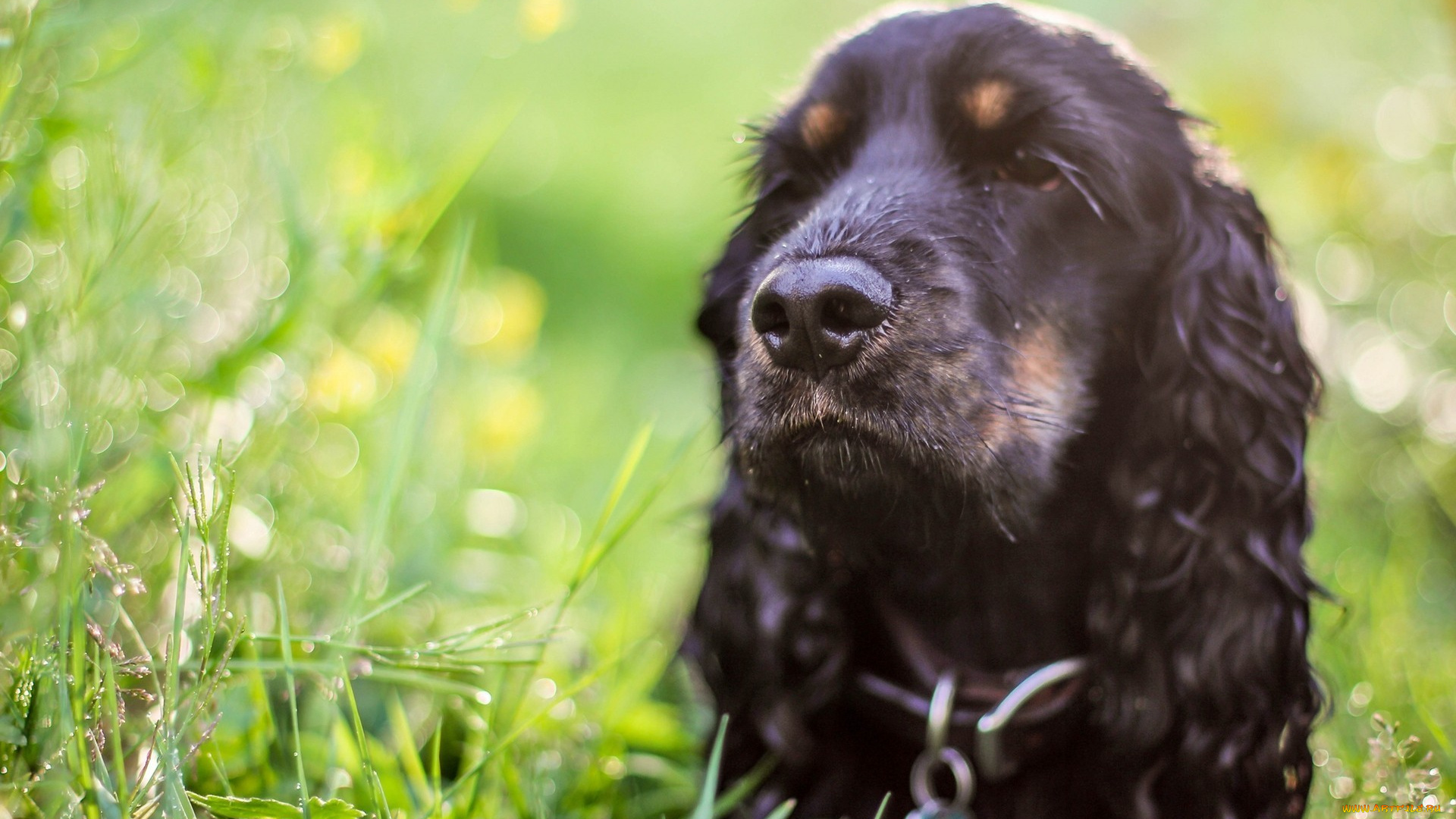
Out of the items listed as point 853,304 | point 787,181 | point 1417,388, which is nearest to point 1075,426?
point 853,304

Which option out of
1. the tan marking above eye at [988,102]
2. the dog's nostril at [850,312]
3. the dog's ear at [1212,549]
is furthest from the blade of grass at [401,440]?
the dog's ear at [1212,549]

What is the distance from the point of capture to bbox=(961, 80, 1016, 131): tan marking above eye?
5.68 ft

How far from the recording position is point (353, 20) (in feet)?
7.15

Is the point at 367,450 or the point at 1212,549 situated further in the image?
the point at 367,450

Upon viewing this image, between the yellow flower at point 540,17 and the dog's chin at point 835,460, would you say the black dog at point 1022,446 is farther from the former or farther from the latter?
the yellow flower at point 540,17

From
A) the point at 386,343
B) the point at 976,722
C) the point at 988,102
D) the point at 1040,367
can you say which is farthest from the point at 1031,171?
the point at 386,343

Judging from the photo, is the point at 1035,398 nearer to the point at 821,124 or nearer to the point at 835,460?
the point at 835,460

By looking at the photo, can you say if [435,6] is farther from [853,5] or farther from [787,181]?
[787,181]

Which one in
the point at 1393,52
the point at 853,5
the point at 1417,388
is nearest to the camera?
the point at 1417,388

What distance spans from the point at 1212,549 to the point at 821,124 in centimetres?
105

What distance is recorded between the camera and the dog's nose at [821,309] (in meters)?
1.45

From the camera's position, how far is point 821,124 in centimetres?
195

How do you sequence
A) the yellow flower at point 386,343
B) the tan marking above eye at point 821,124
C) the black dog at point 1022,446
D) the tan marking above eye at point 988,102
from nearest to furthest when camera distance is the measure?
the black dog at point 1022,446
the tan marking above eye at point 988,102
the tan marking above eye at point 821,124
the yellow flower at point 386,343

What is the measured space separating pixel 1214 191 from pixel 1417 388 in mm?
1831
